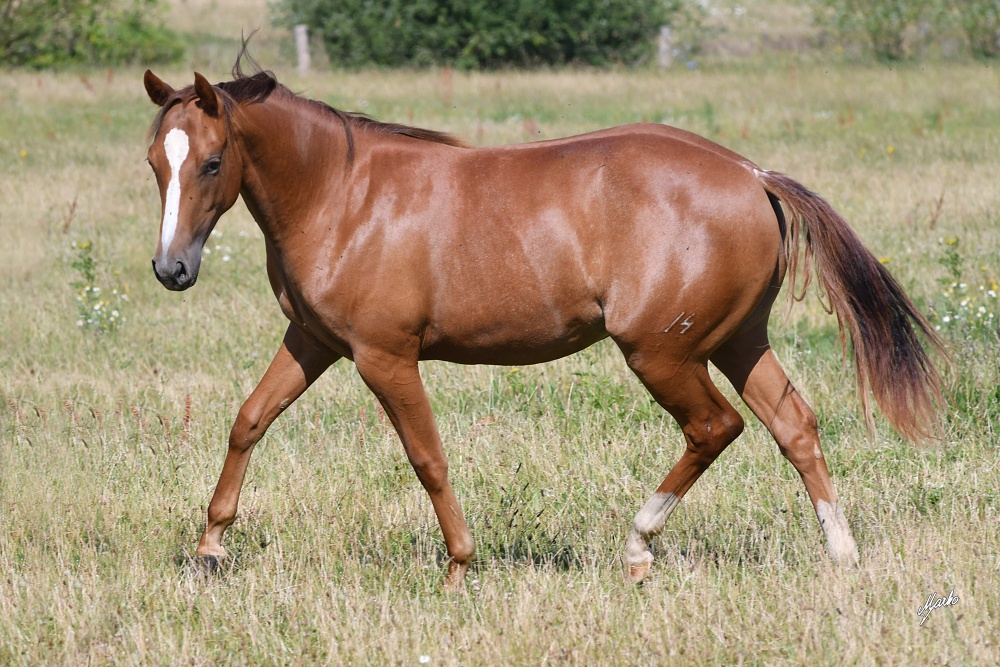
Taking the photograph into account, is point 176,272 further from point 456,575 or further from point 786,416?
point 786,416

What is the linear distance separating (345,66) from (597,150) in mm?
21881

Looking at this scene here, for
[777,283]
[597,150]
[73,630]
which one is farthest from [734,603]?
[73,630]

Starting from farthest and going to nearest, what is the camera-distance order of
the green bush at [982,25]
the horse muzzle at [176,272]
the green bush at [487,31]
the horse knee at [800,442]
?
the green bush at [487,31] → the green bush at [982,25] → the horse knee at [800,442] → the horse muzzle at [176,272]

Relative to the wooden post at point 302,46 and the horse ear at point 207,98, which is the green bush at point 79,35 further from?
the horse ear at point 207,98

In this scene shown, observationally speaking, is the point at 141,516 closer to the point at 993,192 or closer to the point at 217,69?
the point at 993,192

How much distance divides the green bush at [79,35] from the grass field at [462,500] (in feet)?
51.1

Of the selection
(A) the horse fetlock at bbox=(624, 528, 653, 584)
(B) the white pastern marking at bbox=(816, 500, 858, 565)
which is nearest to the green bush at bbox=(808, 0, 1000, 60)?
(B) the white pastern marking at bbox=(816, 500, 858, 565)

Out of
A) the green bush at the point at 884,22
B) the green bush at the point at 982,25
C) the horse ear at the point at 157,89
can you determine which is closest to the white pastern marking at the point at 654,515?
the horse ear at the point at 157,89

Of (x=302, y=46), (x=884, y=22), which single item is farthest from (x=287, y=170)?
(x=884, y=22)

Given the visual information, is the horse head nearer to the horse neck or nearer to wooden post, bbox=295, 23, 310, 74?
the horse neck

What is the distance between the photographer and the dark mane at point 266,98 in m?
3.63

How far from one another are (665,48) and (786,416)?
2160 cm

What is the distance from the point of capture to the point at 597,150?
12.9 feet

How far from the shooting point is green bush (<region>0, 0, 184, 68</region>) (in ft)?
73.2
